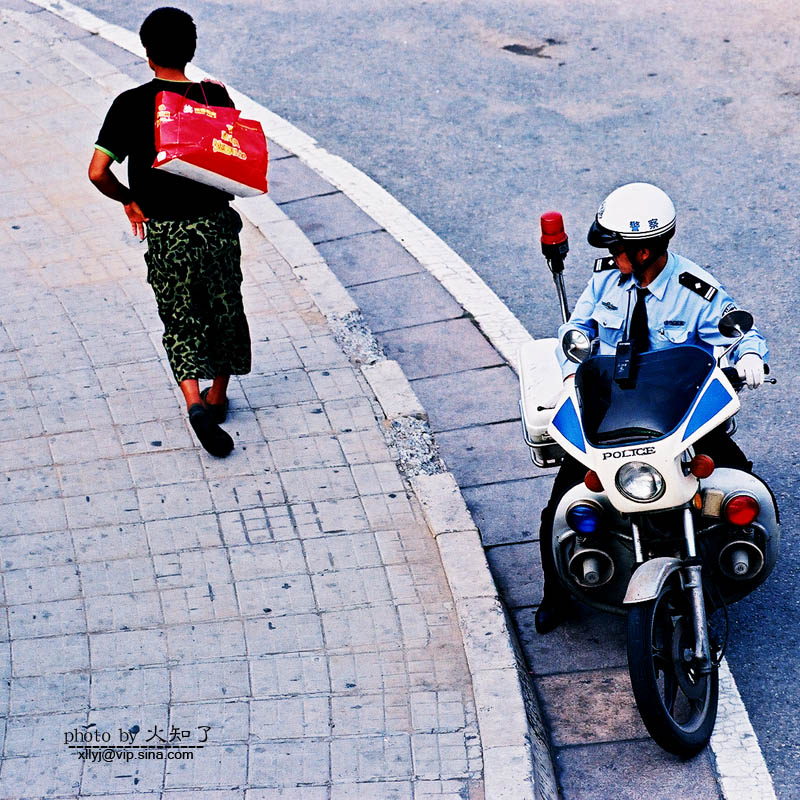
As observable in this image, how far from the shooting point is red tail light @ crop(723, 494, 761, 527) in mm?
4438

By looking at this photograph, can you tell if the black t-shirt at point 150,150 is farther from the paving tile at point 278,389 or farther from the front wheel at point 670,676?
the front wheel at point 670,676

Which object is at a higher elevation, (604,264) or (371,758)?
(604,264)

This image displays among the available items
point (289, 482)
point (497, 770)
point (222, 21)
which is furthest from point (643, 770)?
point (222, 21)

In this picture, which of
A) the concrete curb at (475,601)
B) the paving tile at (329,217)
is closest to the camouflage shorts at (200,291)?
the concrete curb at (475,601)

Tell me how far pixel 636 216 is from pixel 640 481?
963 mm

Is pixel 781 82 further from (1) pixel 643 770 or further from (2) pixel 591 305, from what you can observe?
(1) pixel 643 770

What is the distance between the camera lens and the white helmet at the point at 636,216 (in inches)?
177

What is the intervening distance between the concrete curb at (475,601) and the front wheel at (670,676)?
447mm

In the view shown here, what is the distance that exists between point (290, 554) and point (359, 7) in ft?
25.1

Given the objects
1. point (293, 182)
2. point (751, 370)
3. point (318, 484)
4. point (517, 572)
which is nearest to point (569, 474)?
point (517, 572)

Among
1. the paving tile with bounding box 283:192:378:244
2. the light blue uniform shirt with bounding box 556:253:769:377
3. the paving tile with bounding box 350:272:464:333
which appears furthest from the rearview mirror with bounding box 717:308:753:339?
the paving tile with bounding box 283:192:378:244

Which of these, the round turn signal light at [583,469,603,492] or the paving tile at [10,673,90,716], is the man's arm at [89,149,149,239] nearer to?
the paving tile at [10,673,90,716]

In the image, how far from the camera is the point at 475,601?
5020 millimetres

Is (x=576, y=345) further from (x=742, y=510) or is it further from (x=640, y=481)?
(x=742, y=510)
